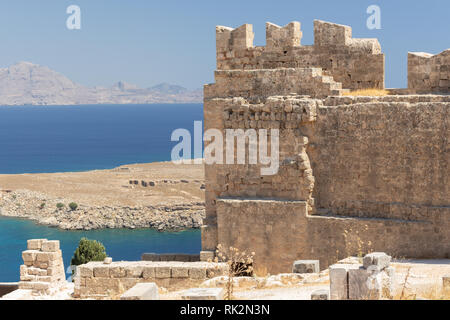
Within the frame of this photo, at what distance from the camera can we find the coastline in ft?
190

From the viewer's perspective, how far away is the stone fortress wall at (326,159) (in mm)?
12891

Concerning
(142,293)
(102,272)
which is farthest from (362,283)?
(102,272)

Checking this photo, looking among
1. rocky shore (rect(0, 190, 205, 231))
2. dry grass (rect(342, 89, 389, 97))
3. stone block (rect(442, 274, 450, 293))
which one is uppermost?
dry grass (rect(342, 89, 389, 97))

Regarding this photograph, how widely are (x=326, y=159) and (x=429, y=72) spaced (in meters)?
2.66

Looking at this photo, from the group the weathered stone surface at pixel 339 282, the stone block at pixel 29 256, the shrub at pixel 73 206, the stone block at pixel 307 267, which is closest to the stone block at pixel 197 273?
the stone block at pixel 307 267

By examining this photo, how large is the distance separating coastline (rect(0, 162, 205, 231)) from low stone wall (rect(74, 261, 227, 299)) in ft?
144

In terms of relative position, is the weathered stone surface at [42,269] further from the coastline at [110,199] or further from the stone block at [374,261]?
the coastline at [110,199]

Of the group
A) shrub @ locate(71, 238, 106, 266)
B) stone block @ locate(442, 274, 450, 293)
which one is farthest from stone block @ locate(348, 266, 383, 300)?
shrub @ locate(71, 238, 106, 266)

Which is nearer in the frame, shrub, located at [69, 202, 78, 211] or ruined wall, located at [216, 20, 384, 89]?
ruined wall, located at [216, 20, 384, 89]

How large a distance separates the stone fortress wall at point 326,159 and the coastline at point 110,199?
139ft

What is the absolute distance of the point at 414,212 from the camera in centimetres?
1299

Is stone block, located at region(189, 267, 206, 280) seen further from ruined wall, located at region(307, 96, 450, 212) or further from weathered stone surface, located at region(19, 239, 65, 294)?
ruined wall, located at region(307, 96, 450, 212)

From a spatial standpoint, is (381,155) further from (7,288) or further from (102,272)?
(7,288)

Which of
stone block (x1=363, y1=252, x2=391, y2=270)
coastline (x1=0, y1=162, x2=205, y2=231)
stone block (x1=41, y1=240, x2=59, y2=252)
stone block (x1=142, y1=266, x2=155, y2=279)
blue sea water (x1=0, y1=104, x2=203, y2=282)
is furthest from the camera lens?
coastline (x1=0, y1=162, x2=205, y2=231)
